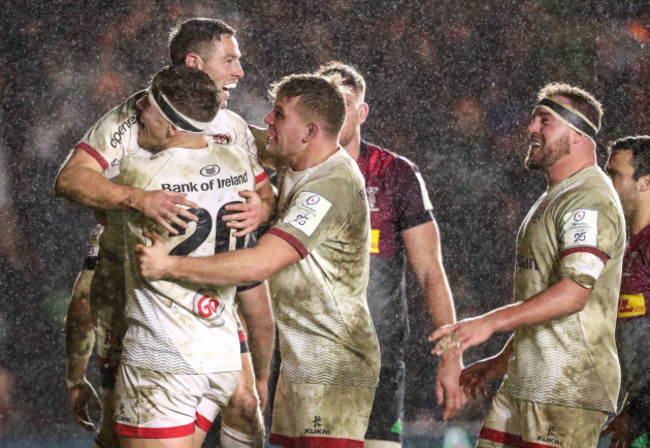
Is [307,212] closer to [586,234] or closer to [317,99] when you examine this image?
[317,99]

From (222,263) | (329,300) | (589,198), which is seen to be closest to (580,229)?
(589,198)

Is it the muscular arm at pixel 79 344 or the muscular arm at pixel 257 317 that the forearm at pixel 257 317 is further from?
the muscular arm at pixel 79 344

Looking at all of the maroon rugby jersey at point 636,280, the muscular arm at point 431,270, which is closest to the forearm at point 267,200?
the muscular arm at point 431,270

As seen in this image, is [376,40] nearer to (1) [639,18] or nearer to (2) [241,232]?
(1) [639,18]

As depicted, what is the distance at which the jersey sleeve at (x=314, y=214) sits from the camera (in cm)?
334

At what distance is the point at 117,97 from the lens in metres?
6.61

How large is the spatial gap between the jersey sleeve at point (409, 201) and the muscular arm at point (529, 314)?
1.15m

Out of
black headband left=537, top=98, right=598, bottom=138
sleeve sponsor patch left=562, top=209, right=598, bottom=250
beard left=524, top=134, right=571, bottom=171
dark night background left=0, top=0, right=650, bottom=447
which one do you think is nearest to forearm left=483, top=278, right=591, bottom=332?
sleeve sponsor patch left=562, top=209, right=598, bottom=250

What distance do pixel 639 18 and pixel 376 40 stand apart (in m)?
1.95

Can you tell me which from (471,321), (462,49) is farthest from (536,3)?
(471,321)

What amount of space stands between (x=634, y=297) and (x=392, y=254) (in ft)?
3.54

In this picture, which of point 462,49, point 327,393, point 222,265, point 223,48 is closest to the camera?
point 222,265

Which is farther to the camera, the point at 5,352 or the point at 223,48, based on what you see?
the point at 5,352

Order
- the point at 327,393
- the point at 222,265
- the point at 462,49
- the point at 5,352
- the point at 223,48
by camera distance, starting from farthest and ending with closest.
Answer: the point at 462,49, the point at 5,352, the point at 223,48, the point at 327,393, the point at 222,265
